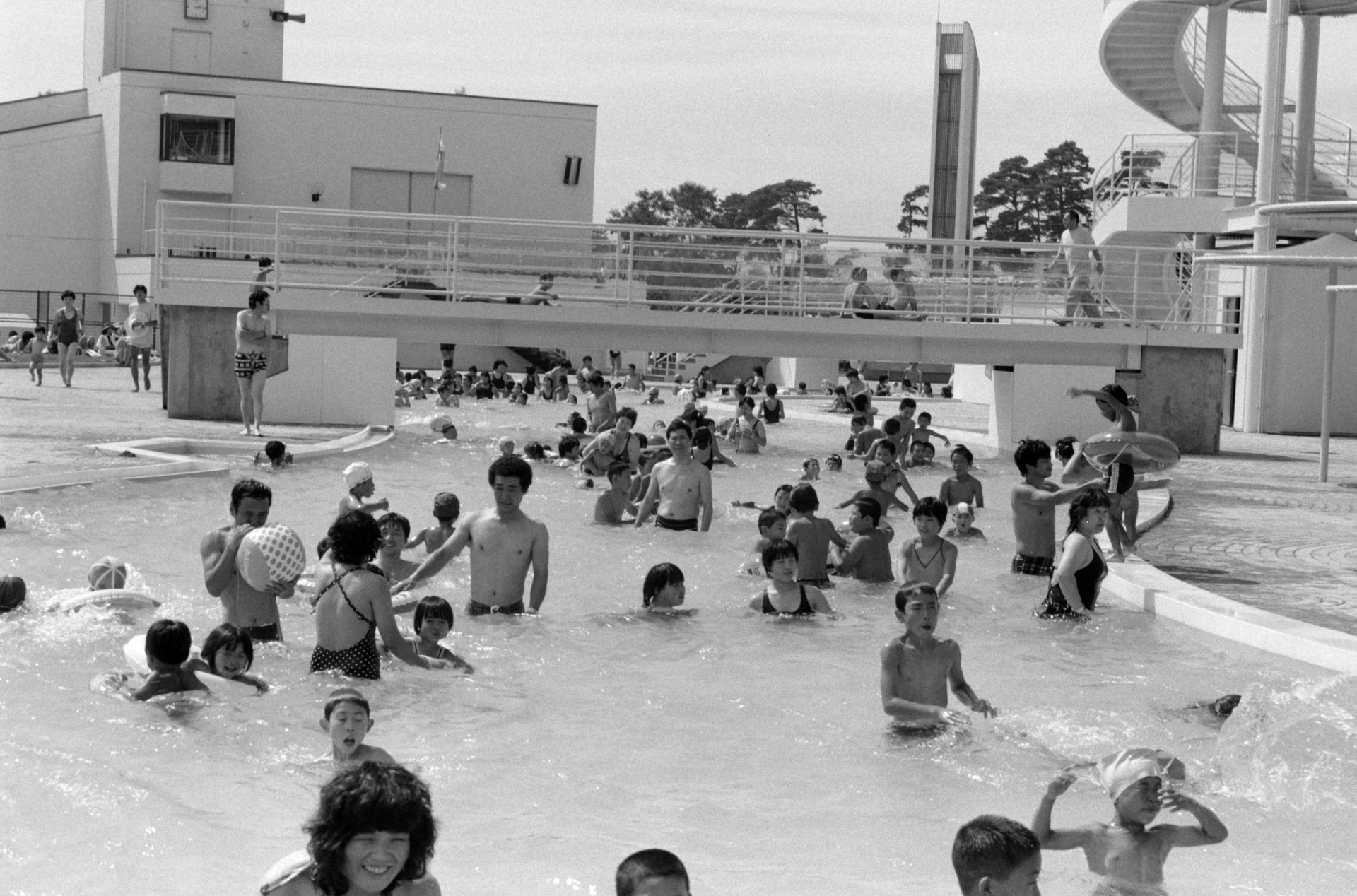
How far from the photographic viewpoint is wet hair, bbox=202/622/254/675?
759 centimetres

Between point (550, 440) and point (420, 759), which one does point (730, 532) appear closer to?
point (420, 759)

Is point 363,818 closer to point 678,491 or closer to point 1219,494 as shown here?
point 678,491

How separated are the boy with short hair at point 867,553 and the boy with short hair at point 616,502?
3270 millimetres

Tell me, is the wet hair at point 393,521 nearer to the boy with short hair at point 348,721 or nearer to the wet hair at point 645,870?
the boy with short hair at point 348,721

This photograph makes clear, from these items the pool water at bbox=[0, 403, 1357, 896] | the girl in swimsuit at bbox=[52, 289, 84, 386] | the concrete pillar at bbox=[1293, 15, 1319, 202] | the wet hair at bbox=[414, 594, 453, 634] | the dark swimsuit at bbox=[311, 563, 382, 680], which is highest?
the concrete pillar at bbox=[1293, 15, 1319, 202]

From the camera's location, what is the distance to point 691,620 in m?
10.6

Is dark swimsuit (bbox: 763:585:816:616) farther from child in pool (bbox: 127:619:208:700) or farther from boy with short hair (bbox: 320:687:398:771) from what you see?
boy with short hair (bbox: 320:687:398:771)

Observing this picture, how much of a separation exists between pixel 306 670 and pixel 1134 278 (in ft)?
57.1

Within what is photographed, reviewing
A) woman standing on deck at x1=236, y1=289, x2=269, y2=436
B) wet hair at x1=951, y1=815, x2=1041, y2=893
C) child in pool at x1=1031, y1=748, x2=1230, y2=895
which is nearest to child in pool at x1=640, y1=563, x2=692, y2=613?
child in pool at x1=1031, y1=748, x2=1230, y2=895

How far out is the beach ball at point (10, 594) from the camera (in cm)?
952

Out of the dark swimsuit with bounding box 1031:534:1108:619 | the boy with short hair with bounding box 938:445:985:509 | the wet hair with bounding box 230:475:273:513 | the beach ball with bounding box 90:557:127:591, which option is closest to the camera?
the wet hair with bounding box 230:475:273:513

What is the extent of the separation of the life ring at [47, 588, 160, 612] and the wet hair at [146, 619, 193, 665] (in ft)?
7.28

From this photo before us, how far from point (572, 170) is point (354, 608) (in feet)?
151

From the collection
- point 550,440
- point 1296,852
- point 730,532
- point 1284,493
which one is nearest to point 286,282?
point 550,440
